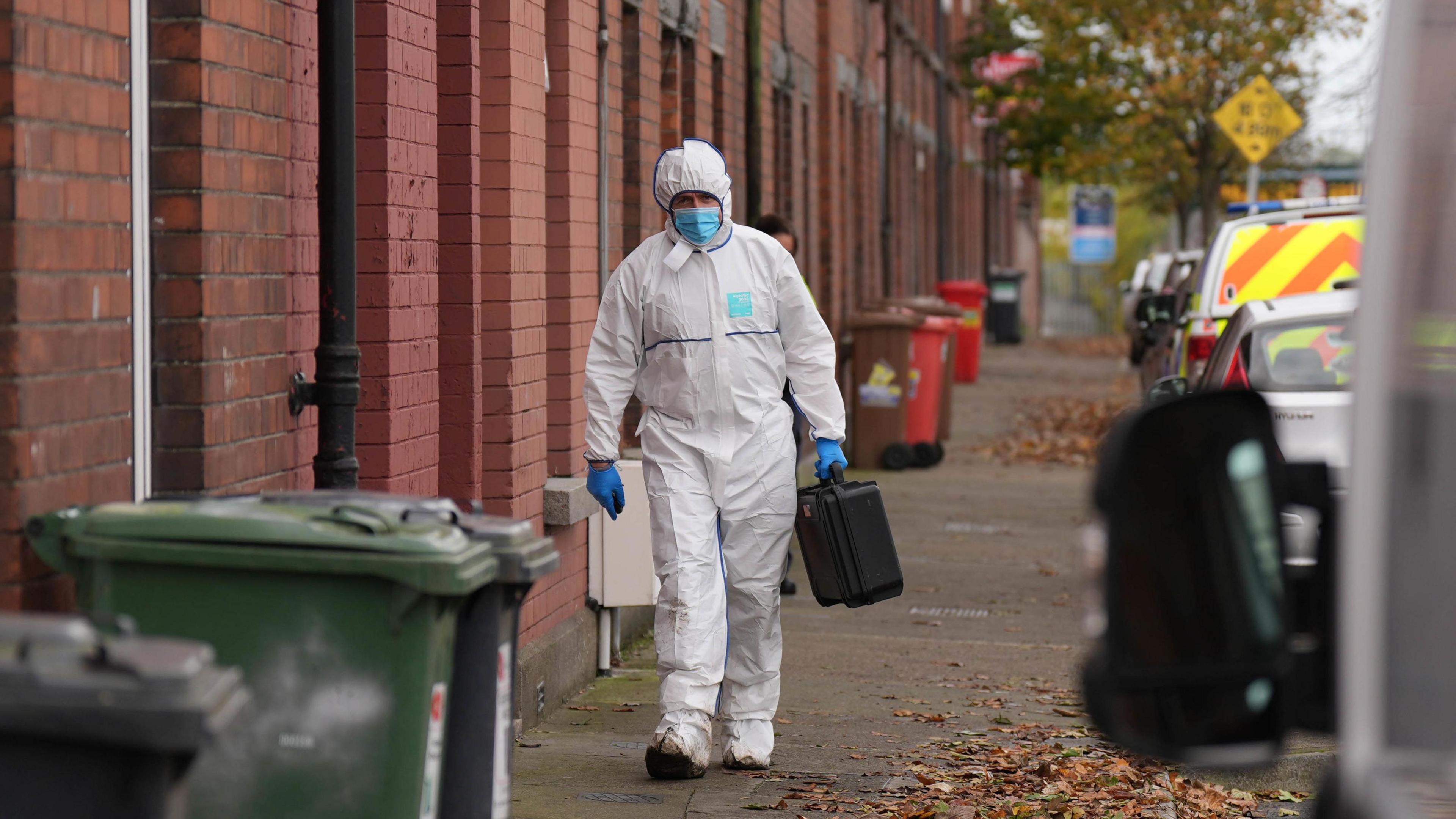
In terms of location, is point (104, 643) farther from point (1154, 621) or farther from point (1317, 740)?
point (1317, 740)

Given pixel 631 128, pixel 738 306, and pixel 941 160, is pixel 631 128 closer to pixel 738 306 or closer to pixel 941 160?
pixel 738 306

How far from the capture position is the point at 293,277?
5203mm

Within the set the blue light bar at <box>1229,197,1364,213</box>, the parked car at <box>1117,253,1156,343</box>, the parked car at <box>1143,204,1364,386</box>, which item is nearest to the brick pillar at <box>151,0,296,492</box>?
the parked car at <box>1143,204,1364,386</box>

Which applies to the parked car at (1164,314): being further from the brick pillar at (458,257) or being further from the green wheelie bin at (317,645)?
the green wheelie bin at (317,645)

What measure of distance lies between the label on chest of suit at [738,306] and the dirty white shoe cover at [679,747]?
4.19ft

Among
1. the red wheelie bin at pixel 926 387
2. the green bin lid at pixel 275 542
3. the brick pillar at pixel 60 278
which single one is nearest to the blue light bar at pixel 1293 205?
the red wheelie bin at pixel 926 387

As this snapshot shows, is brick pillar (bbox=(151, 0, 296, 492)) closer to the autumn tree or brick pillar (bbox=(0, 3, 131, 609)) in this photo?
brick pillar (bbox=(0, 3, 131, 609))

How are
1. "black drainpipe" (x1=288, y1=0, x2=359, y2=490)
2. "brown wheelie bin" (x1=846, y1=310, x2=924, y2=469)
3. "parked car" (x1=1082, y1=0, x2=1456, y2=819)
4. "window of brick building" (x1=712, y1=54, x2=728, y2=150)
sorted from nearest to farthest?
1. "parked car" (x1=1082, y1=0, x2=1456, y2=819)
2. "black drainpipe" (x1=288, y1=0, x2=359, y2=490)
3. "window of brick building" (x1=712, y1=54, x2=728, y2=150)
4. "brown wheelie bin" (x1=846, y1=310, x2=924, y2=469)

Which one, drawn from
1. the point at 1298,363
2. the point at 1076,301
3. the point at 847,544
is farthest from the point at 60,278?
the point at 1076,301

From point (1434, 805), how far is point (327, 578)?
77.9 inches

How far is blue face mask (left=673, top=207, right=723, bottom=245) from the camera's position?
6.26 meters

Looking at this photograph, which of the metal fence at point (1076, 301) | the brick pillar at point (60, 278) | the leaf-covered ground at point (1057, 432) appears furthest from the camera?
the metal fence at point (1076, 301)

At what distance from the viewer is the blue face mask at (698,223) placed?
6.26 m

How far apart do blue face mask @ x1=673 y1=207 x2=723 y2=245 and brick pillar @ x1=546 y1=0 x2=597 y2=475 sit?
157cm
